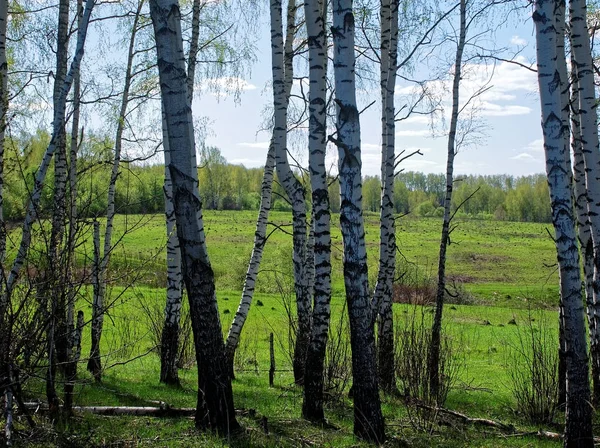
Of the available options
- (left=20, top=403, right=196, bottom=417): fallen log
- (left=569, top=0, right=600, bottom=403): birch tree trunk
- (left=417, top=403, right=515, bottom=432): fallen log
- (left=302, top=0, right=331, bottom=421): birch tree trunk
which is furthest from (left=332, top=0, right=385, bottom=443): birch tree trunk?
(left=569, top=0, right=600, bottom=403): birch tree trunk

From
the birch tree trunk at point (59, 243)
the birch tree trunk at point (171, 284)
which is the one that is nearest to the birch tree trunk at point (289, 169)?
the birch tree trunk at point (171, 284)

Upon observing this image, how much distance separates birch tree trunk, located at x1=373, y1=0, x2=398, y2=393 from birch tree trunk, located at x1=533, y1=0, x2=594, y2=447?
3.35 m

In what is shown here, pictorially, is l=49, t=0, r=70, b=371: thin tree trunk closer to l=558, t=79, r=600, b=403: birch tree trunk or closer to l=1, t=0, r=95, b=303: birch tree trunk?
l=1, t=0, r=95, b=303: birch tree trunk

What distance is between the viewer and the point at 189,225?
536 centimetres

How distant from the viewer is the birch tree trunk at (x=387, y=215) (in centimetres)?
863

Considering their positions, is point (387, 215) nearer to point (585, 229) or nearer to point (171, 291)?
point (585, 229)

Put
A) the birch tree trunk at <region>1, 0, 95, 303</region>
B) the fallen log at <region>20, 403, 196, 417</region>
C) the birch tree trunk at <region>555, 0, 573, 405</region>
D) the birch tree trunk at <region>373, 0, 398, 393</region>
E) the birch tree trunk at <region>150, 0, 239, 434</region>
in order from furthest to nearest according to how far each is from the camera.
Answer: the birch tree trunk at <region>373, 0, 398, 393</region> → the birch tree trunk at <region>555, 0, 573, 405</region> → the fallen log at <region>20, 403, 196, 417</region> → the birch tree trunk at <region>150, 0, 239, 434</region> → the birch tree trunk at <region>1, 0, 95, 303</region>

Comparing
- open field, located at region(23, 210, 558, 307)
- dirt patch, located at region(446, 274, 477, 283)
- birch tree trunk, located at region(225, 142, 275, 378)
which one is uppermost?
birch tree trunk, located at region(225, 142, 275, 378)

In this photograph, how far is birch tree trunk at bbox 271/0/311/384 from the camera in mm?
7836

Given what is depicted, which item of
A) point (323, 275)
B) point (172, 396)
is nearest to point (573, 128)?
point (323, 275)

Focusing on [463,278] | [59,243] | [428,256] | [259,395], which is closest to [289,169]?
[259,395]

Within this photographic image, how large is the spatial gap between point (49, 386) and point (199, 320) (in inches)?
54.9

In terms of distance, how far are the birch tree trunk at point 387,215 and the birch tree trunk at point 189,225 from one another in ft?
11.7

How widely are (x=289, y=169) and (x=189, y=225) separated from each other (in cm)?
291
